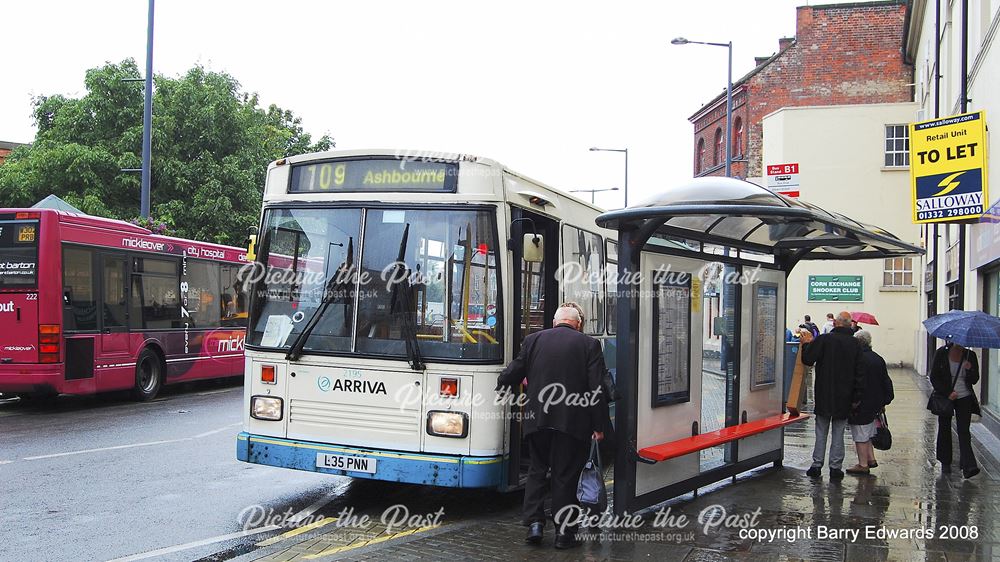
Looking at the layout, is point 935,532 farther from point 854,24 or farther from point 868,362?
point 854,24

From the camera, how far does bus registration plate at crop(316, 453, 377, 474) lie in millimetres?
7375

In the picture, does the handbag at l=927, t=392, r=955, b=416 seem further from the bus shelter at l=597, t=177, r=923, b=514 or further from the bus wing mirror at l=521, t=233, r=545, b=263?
the bus wing mirror at l=521, t=233, r=545, b=263

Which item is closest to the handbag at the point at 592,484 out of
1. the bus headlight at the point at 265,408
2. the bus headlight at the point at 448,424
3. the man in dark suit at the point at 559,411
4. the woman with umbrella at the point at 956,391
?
the man in dark suit at the point at 559,411

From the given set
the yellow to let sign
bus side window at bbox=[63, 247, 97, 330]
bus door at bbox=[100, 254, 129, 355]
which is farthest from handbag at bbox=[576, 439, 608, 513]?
bus door at bbox=[100, 254, 129, 355]

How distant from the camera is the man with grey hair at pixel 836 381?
30.1ft

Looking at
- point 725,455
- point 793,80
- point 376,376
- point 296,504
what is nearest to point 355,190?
point 376,376

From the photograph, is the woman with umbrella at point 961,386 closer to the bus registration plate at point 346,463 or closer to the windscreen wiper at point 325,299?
the bus registration plate at point 346,463

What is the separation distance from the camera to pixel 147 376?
1620cm

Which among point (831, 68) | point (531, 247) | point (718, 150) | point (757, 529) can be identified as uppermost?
point (831, 68)

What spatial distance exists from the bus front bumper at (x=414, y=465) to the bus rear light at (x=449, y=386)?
19.8 inches

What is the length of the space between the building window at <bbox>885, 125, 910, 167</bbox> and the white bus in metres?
25.4

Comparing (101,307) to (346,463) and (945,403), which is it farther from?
(945,403)

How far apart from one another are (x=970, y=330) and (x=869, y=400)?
3.86 feet

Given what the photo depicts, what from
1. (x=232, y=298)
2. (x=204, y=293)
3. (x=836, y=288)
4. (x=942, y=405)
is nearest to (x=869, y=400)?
(x=942, y=405)
